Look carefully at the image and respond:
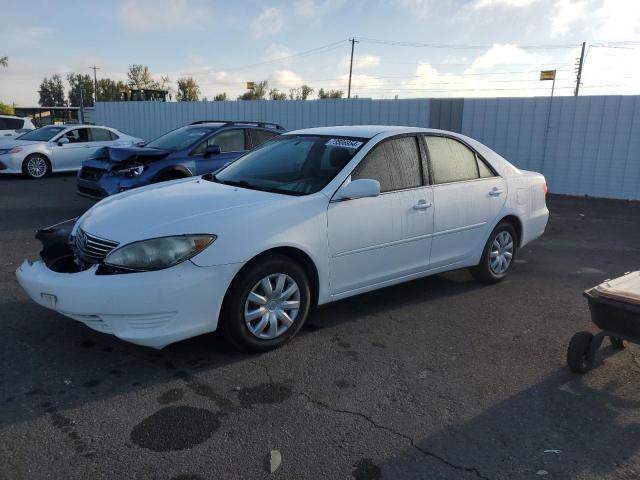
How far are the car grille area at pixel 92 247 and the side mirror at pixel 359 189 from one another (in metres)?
1.65

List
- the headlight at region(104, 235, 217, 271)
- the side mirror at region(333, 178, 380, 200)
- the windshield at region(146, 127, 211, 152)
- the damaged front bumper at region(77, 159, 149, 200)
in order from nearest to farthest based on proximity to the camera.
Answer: the headlight at region(104, 235, 217, 271)
the side mirror at region(333, 178, 380, 200)
the damaged front bumper at region(77, 159, 149, 200)
the windshield at region(146, 127, 211, 152)

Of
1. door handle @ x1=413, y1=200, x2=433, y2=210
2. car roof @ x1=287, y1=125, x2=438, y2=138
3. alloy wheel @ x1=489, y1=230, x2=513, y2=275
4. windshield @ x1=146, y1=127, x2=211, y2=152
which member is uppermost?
car roof @ x1=287, y1=125, x2=438, y2=138

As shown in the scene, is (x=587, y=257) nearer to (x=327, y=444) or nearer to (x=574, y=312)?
(x=574, y=312)

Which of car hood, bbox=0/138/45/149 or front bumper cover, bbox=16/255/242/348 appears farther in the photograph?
car hood, bbox=0/138/45/149

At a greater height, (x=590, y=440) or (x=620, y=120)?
(x=620, y=120)

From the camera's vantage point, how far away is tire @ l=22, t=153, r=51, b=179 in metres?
13.4

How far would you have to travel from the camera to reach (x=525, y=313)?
4867mm

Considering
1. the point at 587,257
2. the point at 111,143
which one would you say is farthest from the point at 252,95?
the point at 587,257

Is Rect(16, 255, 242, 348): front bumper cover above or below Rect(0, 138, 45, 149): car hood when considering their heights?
below

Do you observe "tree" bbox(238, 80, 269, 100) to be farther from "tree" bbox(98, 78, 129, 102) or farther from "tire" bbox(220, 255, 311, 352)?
"tire" bbox(220, 255, 311, 352)

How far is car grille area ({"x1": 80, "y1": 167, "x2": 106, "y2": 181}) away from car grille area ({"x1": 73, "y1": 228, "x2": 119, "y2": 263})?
4970mm

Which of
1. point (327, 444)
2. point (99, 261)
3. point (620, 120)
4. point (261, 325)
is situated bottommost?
point (327, 444)

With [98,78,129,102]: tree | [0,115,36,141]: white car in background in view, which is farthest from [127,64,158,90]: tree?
[0,115,36,141]: white car in background

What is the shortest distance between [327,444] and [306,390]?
588 mm
